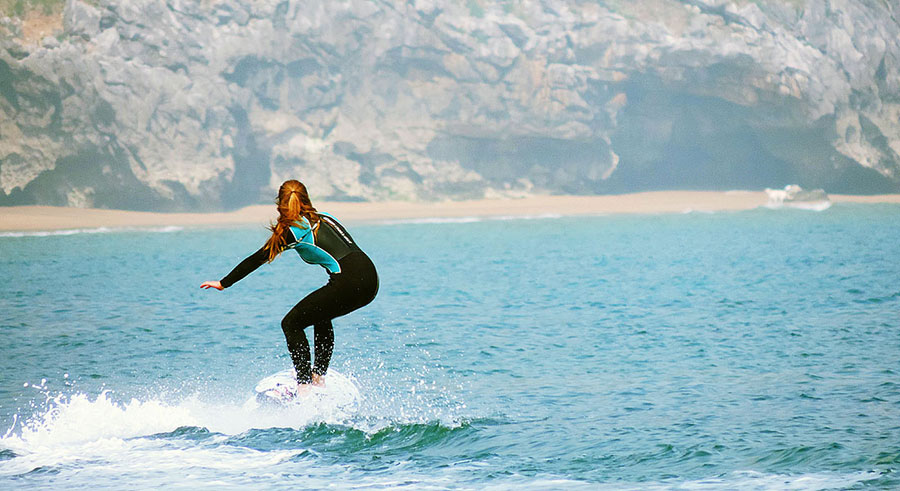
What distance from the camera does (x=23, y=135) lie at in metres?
54.2

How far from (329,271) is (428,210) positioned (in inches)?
2260

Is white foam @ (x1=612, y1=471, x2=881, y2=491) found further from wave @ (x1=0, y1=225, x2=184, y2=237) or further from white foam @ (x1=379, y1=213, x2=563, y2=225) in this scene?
white foam @ (x1=379, y1=213, x2=563, y2=225)

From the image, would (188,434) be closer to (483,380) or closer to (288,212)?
(288,212)

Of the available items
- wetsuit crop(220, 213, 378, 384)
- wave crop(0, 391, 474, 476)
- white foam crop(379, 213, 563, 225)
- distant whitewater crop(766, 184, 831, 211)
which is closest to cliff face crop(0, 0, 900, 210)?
distant whitewater crop(766, 184, 831, 211)

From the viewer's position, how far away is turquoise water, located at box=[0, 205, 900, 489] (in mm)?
9031

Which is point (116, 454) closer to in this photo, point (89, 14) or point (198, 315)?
point (198, 315)

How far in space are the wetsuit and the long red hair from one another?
0.06 metres

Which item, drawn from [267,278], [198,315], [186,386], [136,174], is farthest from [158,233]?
[186,386]

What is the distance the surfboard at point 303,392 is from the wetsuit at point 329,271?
69 centimetres

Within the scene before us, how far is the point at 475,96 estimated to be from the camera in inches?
2675

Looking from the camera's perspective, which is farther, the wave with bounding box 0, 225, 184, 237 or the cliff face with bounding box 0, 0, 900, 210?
the cliff face with bounding box 0, 0, 900, 210

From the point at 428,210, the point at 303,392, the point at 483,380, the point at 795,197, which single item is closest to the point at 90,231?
the point at 428,210

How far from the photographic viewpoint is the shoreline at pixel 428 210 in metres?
54.5

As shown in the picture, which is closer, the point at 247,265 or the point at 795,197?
the point at 247,265
